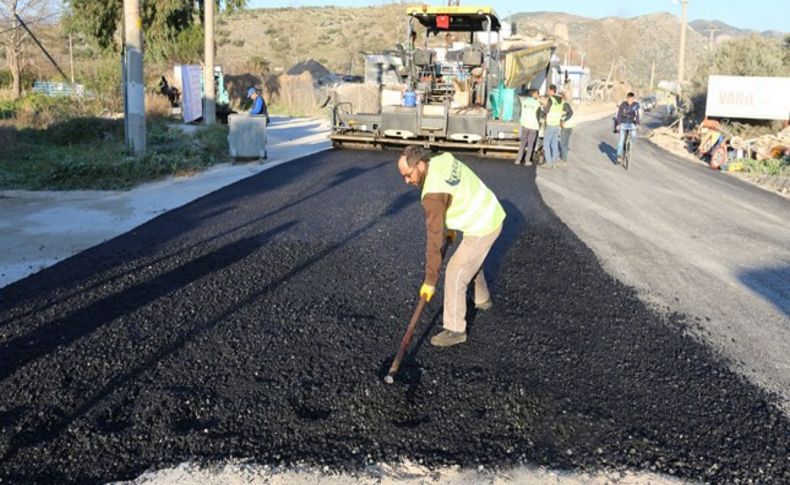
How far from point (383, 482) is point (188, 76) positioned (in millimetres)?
22291

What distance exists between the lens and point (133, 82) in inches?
547

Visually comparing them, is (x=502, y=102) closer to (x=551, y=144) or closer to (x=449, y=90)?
(x=449, y=90)

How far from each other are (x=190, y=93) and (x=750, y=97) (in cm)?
1719

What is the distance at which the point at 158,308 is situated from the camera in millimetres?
5773

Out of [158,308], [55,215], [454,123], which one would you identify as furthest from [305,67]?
[158,308]

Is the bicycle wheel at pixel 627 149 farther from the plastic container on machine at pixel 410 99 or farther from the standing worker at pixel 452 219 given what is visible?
the standing worker at pixel 452 219

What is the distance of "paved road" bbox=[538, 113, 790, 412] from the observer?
585 cm

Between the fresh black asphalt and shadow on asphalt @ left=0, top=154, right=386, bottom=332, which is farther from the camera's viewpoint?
shadow on asphalt @ left=0, top=154, right=386, bottom=332

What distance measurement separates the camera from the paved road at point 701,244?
585 cm

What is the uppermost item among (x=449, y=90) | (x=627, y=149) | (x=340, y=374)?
(x=449, y=90)

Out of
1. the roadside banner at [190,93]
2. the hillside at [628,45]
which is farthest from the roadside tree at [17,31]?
the hillside at [628,45]

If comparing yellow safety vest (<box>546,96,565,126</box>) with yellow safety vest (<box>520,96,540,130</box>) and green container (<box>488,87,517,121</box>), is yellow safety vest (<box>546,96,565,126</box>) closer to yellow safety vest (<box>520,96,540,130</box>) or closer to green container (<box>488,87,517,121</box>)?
yellow safety vest (<box>520,96,540,130</box>)

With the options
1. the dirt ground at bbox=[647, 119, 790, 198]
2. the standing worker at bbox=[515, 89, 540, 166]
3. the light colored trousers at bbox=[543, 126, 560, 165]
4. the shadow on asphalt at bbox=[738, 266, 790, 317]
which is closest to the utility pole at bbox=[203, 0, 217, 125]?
the standing worker at bbox=[515, 89, 540, 166]

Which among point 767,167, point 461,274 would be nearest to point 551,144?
point 767,167
